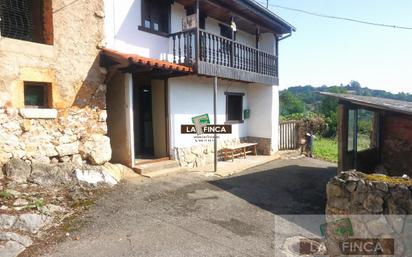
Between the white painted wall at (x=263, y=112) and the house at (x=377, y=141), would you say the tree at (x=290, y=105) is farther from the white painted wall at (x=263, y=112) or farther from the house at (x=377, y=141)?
the house at (x=377, y=141)

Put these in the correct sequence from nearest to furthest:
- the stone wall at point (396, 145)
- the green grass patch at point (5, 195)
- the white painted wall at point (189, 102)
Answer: the green grass patch at point (5, 195) → the stone wall at point (396, 145) → the white painted wall at point (189, 102)

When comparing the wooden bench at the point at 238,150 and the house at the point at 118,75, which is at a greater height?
the house at the point at 118,75

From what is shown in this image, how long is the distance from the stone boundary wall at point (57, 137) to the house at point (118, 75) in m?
0.02

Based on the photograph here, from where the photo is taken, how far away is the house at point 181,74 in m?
9.03

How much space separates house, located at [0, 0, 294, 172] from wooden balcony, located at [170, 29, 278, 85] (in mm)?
38

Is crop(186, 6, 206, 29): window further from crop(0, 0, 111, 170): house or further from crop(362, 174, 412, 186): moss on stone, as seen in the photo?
crop(362, 174, 412, 186): moss on stone

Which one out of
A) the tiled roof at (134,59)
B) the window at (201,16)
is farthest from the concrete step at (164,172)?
the window at (201,16)

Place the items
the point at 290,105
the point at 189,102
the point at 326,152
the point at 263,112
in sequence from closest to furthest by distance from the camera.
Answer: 1. the point at 189,102
2. the point at 263,112
3. the point at 326,152
4. the point at 290,105

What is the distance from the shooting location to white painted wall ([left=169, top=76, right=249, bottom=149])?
34.7ft

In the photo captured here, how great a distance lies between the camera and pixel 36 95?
739cm

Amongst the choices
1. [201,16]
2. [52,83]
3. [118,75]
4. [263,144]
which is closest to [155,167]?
[118,75]

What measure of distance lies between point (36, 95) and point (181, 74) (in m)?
4.21

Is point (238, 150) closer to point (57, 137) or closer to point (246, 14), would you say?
point (246, 14)

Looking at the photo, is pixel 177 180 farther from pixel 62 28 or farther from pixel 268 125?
pixel 268 125
